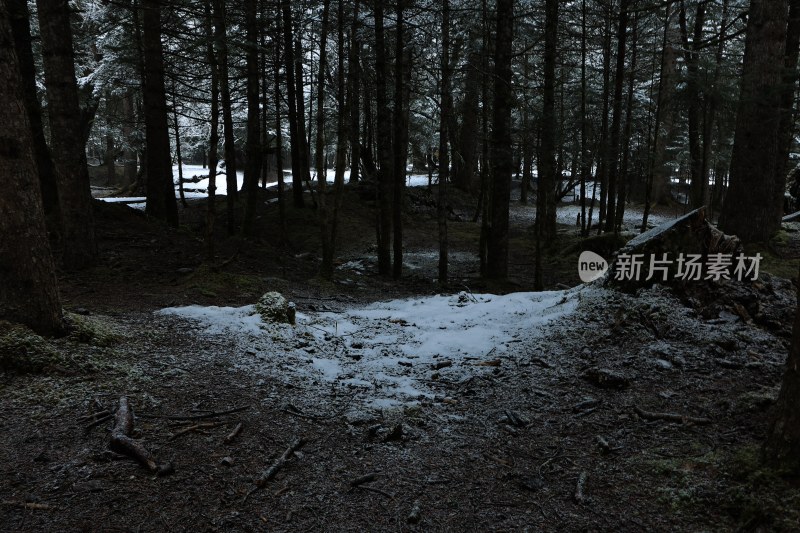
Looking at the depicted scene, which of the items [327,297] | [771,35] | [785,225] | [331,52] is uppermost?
[331,52]

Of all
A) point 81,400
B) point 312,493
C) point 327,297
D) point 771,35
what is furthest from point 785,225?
point 81,400

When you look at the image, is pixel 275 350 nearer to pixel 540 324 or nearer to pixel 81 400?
pixel 81 400

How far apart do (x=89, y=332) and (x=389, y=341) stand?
3565 mm

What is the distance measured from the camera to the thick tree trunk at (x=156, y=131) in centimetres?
1293

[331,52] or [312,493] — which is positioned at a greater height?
[331,52]

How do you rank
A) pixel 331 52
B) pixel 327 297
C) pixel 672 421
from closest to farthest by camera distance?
pixel 672 421
pixel 327 297
pixel 331 52

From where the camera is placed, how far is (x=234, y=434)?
3697 millimetres

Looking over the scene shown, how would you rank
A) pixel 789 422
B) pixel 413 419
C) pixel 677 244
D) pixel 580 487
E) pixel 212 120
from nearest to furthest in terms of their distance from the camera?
pixel 789 422, pixel 580 487, pixel 413 419, pixel 677 244, pixel 212 120

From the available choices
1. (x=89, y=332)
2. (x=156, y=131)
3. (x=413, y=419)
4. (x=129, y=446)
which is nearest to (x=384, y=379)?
(x=413, y=419)

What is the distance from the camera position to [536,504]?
122 inches

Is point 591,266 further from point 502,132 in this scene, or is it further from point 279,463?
point 279,463

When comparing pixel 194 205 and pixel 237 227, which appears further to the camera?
pixel 194 205

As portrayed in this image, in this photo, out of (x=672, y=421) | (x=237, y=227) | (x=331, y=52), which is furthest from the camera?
(x=331, y=52)

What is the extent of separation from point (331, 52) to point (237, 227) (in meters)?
8.97
